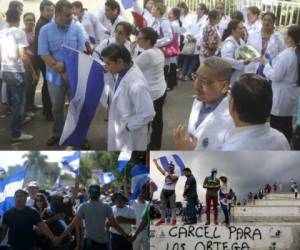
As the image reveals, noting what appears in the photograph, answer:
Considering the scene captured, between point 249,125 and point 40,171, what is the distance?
1.24 m

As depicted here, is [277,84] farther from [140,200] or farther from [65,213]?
[65,213]

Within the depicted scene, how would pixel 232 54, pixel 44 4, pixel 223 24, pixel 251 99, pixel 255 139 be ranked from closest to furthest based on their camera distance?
pixel 251 99
pixel 255 139
pixel 44 4
pixel 232 54
pixel 223 24

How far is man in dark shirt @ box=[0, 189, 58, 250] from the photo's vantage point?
3.16 metres

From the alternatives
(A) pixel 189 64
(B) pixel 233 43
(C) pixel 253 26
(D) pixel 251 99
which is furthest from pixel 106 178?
(C) pixel 253 26

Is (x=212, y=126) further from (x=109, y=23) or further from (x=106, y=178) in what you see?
(x=109, y=23)

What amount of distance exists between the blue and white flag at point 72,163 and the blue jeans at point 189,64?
0.81 m

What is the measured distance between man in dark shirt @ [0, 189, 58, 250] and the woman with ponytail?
1.47 metres

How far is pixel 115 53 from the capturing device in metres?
3.18

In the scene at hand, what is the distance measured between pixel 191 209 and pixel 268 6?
132 centimetres

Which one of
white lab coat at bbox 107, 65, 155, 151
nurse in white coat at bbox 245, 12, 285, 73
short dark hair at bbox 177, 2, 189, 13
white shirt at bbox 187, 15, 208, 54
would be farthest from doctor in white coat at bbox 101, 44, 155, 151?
nurse in white coat at bbox 245, 12, 285, 73

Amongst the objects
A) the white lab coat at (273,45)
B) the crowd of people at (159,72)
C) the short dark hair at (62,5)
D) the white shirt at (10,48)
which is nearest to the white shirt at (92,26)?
the crowd of people at (159,72)

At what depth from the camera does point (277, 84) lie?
10.9 feet

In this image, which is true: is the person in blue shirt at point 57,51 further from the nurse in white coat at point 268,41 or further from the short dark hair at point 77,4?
the nurse in white coat at point 268,41

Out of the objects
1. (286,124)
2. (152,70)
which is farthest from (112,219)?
(286,124)
